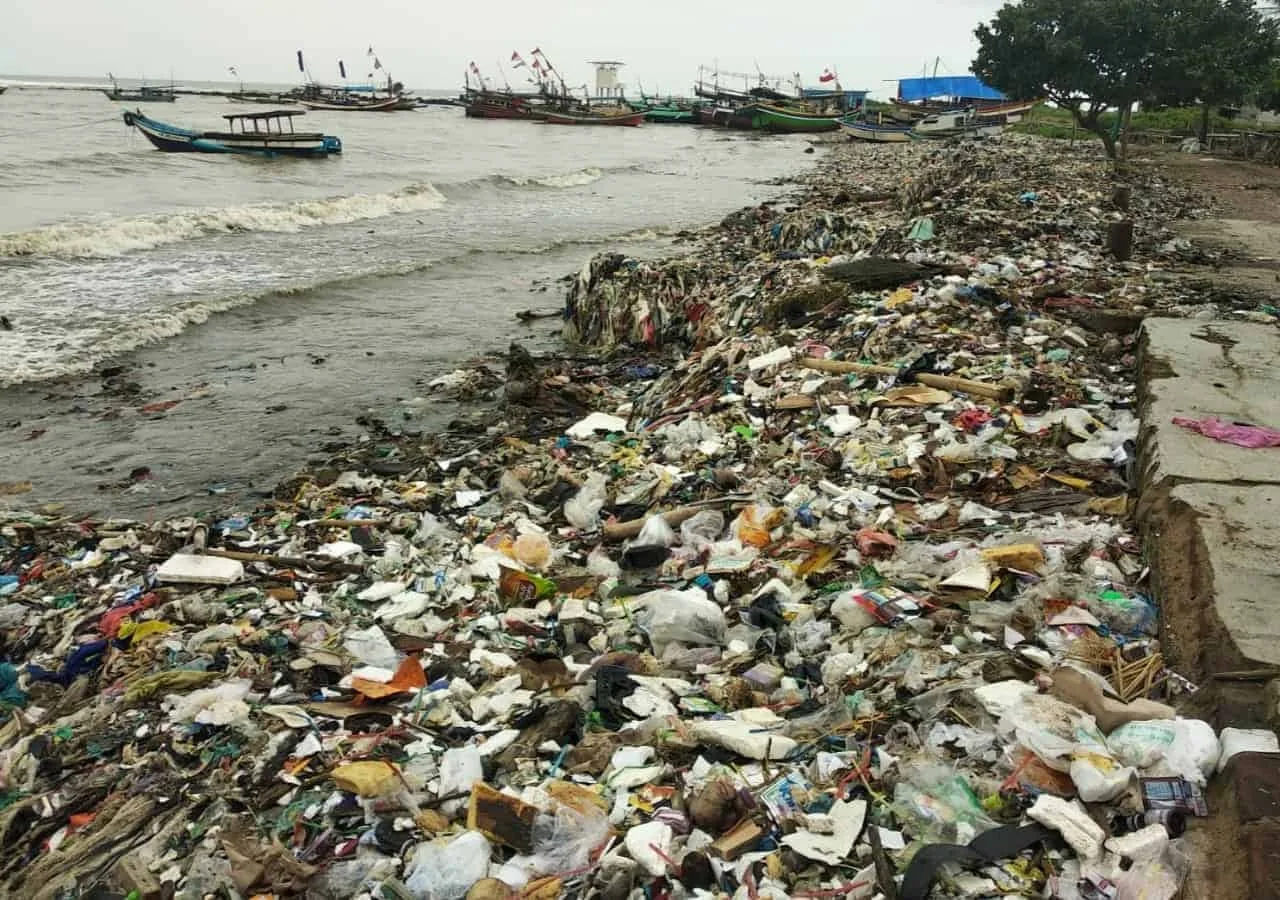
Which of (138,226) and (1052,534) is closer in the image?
(1052,534)

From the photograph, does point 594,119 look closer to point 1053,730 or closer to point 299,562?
point 299,562

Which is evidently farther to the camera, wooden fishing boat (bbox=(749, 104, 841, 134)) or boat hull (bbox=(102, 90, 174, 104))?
boat hull (bbox=(102, 90, 174, 104))

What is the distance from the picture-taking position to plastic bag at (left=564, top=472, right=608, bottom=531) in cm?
524

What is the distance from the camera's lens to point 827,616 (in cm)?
361

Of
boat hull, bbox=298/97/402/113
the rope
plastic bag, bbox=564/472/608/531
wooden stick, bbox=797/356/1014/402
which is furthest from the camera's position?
boat hull, bbox=298/97/402/113

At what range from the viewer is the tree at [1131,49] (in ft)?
61.0

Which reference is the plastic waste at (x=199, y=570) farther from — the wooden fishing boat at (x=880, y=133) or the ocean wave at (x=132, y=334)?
the wooden fishing boat at (x=880, y=133)

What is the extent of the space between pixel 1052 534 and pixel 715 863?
7.87 feet


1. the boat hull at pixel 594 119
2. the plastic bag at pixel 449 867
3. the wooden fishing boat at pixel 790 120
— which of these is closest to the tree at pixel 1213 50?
the plastic bag at pixel 449 867

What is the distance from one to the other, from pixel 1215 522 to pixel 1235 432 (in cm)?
116

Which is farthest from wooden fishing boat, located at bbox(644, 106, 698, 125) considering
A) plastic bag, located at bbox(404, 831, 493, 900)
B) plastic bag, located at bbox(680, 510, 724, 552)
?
plastic bag, located at bbox(404, 831, 493, 900)

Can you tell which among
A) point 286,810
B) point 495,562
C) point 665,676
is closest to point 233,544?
point 495,562

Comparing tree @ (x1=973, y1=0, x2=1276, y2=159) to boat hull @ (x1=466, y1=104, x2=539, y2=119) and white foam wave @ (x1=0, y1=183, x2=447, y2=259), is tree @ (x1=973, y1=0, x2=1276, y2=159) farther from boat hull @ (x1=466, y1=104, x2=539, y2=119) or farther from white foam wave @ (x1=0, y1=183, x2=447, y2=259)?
boat hull @ (x1=466, y1=104, x2=539, y2=119)

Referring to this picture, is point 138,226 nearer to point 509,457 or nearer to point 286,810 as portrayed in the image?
point 509,457
